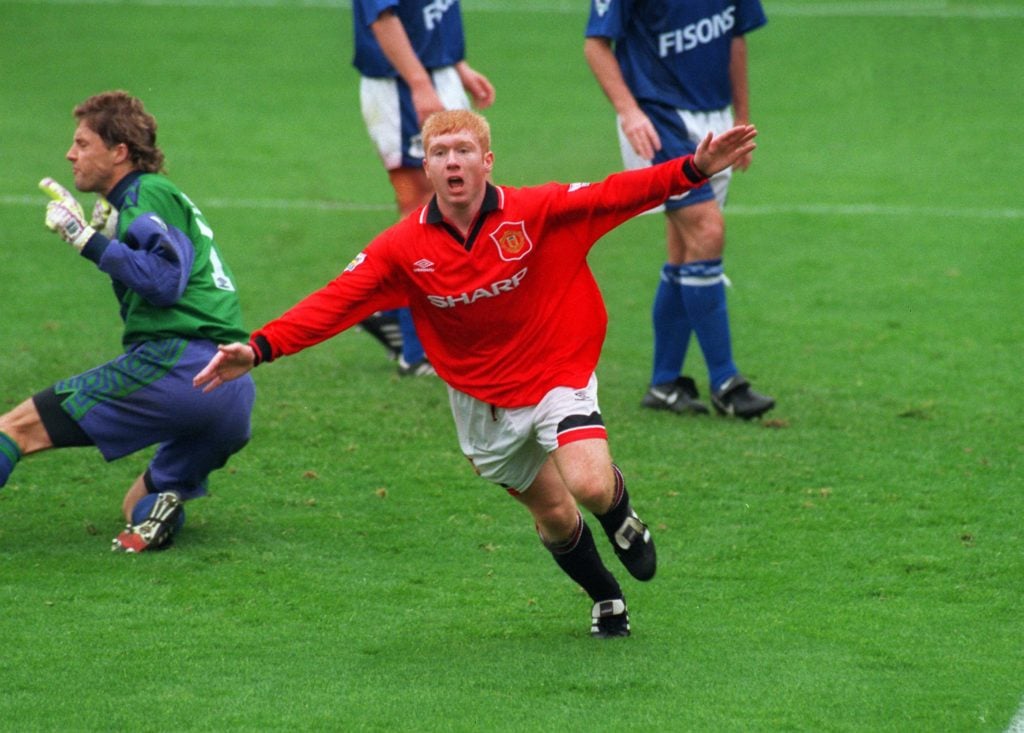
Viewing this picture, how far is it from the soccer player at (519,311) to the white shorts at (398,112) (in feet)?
11.8

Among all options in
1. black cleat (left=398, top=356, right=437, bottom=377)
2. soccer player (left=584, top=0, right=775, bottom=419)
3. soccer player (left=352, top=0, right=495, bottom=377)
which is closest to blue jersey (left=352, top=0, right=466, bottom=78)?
soccer player (left=352, top=0, right=495, bottom=377)

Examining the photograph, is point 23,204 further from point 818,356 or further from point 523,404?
point 523,404

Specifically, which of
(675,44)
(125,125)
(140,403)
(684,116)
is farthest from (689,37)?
(140,403)

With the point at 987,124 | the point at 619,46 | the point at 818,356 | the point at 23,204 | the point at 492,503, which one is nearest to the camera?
the point at 492,503

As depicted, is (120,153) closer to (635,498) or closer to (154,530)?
(154,530)

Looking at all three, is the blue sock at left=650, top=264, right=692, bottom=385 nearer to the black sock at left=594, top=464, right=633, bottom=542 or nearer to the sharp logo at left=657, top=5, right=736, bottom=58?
the sharp logo at left=657, top=5, right=736, bottom=58

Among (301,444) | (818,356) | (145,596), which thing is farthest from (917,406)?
(145,596)

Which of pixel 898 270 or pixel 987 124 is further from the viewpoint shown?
pixel 987 124

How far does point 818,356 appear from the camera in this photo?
912 cm

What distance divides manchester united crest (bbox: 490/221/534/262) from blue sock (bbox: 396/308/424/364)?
3.56m

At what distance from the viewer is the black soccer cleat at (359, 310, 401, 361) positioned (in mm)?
8875

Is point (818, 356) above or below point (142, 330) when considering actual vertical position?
below

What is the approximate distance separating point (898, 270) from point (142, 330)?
6368 mm

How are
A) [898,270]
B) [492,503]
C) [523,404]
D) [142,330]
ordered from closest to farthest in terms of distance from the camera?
[523,404]
[142,330]
[492,503]
[898,270]
